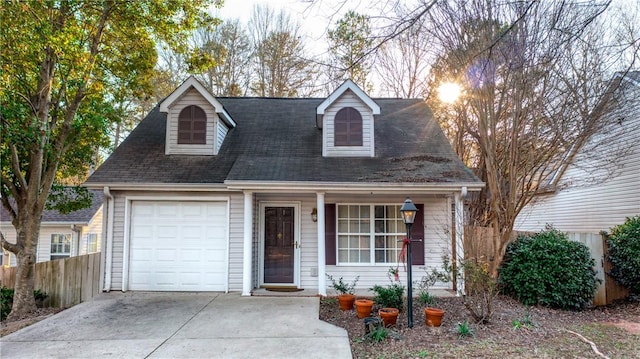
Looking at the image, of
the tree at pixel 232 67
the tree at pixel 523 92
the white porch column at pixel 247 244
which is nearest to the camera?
the tree at pixel 523 92

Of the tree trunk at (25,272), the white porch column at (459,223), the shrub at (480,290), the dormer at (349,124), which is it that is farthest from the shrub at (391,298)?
the tree trunk at (25,272)

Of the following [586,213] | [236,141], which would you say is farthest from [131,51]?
[586,213]

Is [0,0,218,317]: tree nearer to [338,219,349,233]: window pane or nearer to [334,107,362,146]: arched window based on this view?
[334,107,362,146]: arched window

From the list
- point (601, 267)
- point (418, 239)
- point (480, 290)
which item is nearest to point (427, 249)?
point (418, 239)

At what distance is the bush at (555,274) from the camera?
726cm

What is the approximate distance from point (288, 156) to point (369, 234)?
2.77 meters

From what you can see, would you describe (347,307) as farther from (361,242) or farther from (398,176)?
(398,176)

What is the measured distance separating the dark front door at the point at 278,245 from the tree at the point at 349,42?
533 cm

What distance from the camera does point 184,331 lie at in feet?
18.3

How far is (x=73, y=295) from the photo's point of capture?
8805 mm

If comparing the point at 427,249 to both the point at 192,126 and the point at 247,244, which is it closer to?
the point at 247,244

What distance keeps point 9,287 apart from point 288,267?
737 centimetres

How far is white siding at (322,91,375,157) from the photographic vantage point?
9.12 meters

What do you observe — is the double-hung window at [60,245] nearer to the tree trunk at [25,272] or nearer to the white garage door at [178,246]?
the tree trunk at [25,272]
